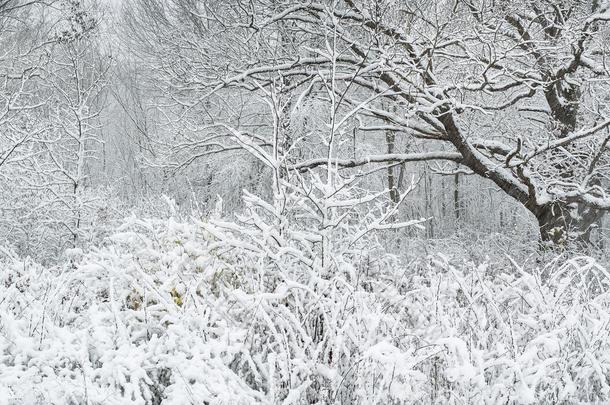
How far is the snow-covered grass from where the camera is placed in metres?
2.54

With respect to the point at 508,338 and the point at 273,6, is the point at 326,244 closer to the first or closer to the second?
the point at 508,338

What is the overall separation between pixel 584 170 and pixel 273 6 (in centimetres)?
538

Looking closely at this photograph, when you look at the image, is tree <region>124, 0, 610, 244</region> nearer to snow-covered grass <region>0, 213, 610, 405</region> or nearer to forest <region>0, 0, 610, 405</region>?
forest <region>0, 0, 610, 405</region>

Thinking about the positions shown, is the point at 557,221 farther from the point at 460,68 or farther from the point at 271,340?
the point at 271,340

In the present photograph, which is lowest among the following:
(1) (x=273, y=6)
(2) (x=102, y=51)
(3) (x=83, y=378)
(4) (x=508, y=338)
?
(4) (x=508, y=338)

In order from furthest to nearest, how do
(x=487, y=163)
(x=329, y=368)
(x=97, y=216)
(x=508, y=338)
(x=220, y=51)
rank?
(x=97, y=216) < (x=220, y=51) < (x=487, y=163) < (x=508, y=338) < (x=329, y=368)

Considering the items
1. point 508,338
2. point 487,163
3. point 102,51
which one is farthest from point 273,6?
point 102,51

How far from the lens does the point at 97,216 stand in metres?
8.98

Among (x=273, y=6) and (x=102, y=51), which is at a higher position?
(x=102, y=51)

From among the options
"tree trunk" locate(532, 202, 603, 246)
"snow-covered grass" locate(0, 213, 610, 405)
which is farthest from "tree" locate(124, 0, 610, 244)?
"snow-covered grass" locate(0, 213, 610, 405)

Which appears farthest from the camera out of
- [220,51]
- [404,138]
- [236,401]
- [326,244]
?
[404,138]

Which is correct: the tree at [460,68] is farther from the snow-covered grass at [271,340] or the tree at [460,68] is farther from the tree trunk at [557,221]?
the snow-covered grass at [271,340]

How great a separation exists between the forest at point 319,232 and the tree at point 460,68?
0.17 ft

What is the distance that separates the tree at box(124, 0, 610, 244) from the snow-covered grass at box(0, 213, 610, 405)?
381cm
